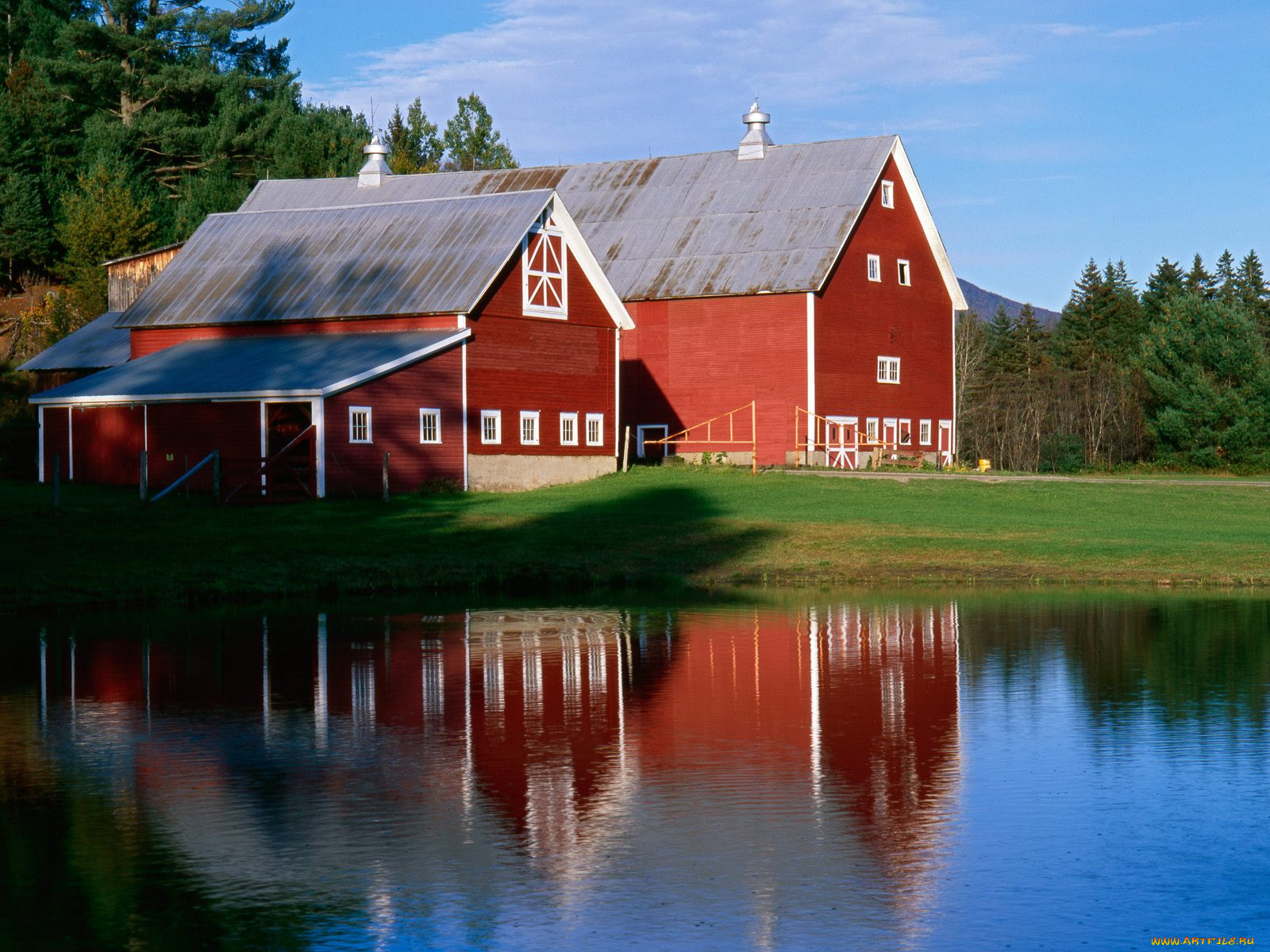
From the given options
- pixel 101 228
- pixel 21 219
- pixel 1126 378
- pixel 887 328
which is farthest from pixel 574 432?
pixel 1126 378

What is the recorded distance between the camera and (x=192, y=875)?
9484 millimetres

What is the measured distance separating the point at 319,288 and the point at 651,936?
44004 millimetres

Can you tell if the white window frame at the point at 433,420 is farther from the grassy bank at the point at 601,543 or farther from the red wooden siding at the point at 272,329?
the grassy bank at the point at 601,543

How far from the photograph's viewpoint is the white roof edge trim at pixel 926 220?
196 ft

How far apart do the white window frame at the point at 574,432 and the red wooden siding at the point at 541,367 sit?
0.43 feet

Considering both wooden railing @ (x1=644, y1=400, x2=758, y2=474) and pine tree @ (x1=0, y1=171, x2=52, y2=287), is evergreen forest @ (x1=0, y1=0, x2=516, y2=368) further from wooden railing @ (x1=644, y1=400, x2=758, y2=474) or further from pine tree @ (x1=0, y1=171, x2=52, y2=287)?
wooden railing @ (x1=644, y1=400, x2=758, y2=474)

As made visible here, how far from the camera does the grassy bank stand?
1113 inches

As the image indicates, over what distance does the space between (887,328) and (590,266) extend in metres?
13.2

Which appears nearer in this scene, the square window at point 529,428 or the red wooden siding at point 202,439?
the red wooden siding at point 202,439

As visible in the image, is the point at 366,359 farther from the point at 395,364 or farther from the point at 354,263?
the point at 354,263

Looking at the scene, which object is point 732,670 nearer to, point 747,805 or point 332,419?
point 747,805

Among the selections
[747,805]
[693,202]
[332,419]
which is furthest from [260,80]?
[747,805]

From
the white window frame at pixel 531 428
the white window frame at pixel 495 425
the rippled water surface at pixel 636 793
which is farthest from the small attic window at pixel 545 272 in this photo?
the rippled water surface at pixel 636 793

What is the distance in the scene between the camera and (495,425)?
156ft
